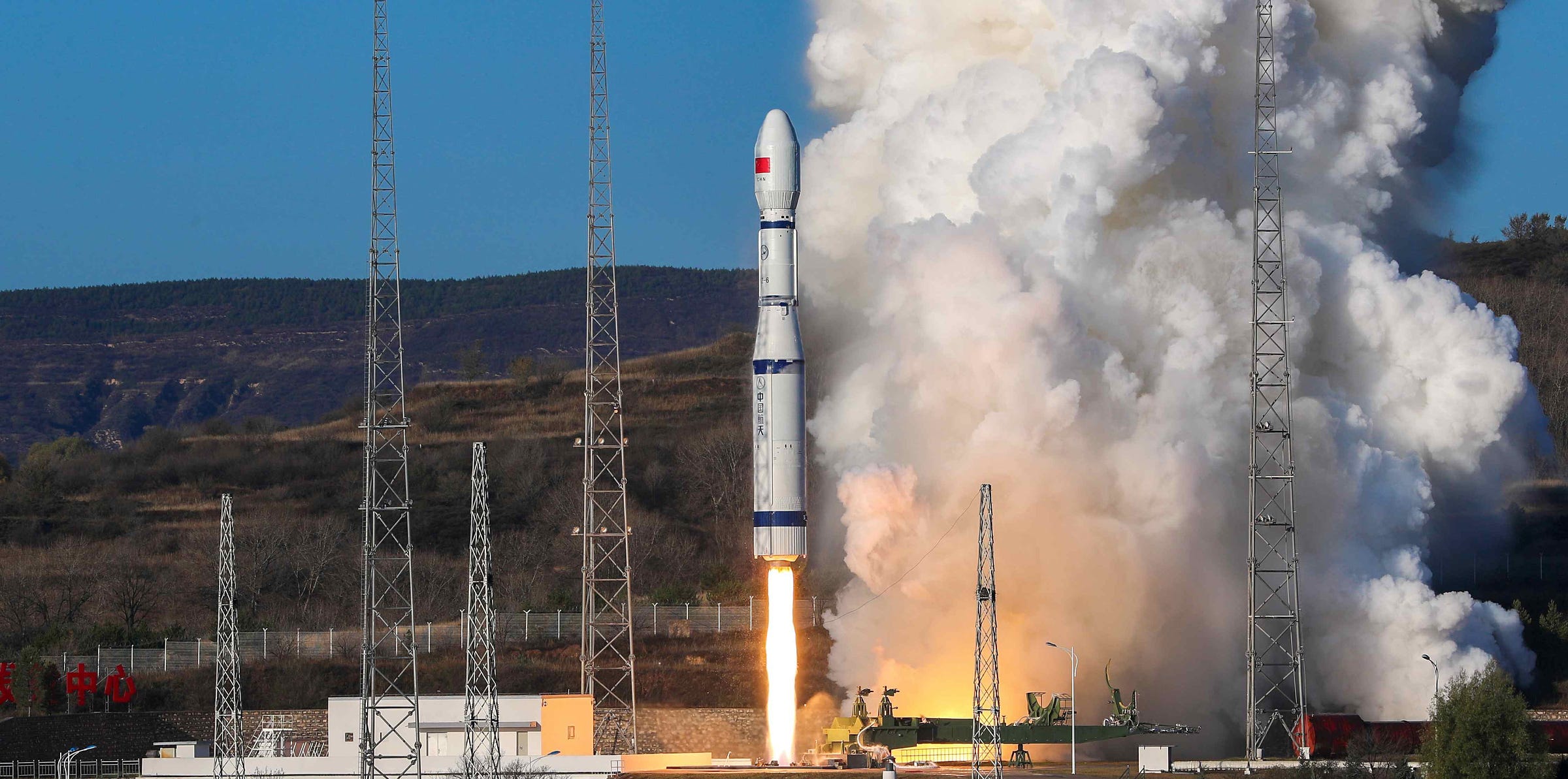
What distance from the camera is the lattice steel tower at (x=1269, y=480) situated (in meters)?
55.6

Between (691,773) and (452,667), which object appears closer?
(691,773)

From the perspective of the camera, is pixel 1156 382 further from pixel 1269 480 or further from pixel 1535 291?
pixel 1535 291

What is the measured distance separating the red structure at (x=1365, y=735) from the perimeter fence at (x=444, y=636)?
19.8m

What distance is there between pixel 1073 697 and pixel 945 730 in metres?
3.46

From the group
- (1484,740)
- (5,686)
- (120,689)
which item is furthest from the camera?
(120,689)

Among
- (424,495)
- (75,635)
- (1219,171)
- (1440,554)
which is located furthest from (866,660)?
(424,495)

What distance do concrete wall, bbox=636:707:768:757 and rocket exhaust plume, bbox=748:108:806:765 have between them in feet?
37.6

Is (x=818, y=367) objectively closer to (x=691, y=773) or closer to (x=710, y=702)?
(x=710, y=702)

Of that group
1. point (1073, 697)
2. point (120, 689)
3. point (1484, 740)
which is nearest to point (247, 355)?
point (120, 689)

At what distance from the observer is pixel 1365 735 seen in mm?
55469

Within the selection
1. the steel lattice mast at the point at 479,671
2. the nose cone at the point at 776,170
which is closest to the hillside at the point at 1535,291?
the nose cone at the point at 776,170

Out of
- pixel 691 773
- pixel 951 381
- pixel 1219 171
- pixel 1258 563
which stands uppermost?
pixel 1219 171

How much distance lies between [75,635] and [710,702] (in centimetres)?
2496

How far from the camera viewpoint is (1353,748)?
176 ft
